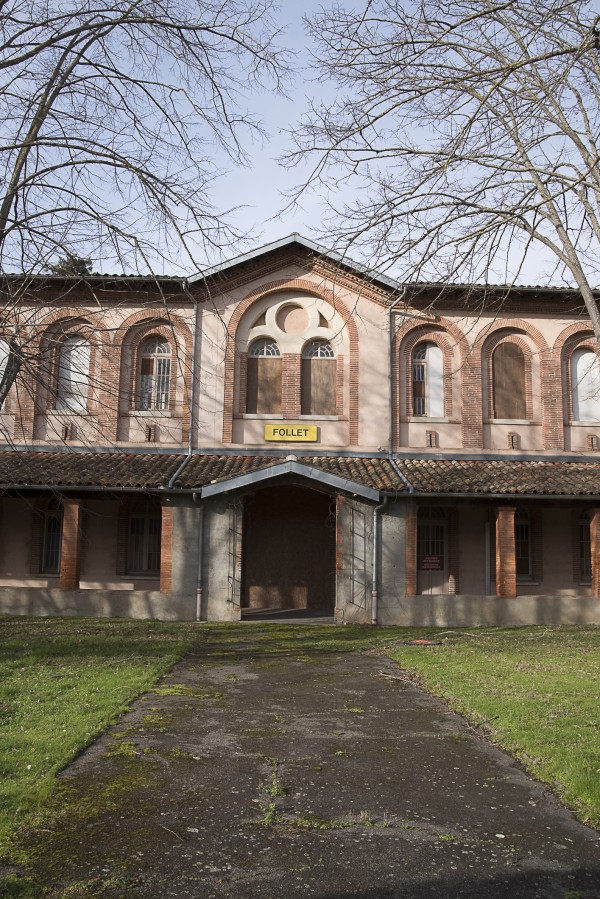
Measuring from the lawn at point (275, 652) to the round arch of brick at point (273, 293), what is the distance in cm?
546

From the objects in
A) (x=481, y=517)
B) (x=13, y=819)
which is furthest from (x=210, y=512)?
(x=13, y=819)

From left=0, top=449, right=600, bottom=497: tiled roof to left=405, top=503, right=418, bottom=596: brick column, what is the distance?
0.76 metres

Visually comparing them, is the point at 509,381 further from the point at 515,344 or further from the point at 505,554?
the point at 505,554

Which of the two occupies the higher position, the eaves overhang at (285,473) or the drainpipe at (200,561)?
the eaves overhang at (285,473)

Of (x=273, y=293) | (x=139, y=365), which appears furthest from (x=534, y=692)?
(x=139, y=365)

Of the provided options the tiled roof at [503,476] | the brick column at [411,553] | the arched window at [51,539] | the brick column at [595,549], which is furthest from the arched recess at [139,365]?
the brick column at [595,549]

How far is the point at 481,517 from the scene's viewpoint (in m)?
19.5

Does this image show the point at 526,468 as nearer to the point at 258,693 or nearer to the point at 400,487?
the point at 400,487

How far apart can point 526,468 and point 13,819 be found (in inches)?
633

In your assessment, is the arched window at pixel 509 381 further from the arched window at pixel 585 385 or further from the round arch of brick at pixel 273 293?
the round arch of brick at pixel 273 293

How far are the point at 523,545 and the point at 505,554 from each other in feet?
8.45

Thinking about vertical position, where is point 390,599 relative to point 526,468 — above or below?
below

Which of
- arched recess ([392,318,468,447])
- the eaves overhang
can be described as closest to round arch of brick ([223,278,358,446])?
arched recess ([392,318,468,447])

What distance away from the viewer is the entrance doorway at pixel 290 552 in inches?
824
